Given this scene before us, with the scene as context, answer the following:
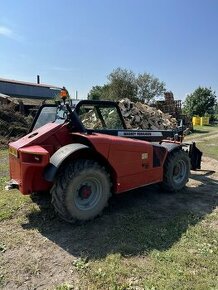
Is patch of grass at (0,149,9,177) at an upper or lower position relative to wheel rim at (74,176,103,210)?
lower

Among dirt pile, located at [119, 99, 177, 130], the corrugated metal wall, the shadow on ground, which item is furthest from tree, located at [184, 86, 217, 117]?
the shadow on ground

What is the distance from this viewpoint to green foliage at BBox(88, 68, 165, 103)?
36500 millimetres

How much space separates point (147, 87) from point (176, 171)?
33251 mm

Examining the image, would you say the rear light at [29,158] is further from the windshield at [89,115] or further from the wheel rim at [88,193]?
the windshield at [89,115]

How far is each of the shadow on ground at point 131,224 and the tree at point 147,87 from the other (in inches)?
1289

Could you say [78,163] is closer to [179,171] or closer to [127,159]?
[127,159]

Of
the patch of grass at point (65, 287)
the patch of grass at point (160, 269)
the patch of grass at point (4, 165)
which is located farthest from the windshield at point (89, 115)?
the patch of grass at point (65, 287)

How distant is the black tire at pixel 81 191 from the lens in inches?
177

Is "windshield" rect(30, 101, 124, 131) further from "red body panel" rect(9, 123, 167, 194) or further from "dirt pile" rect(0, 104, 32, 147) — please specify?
"dirt pile" rect(0, 104, 32, 147)

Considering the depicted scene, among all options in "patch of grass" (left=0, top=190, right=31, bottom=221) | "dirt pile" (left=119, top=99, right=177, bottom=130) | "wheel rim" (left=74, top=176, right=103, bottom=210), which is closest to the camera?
"wheel rim" (left=74, top=176, right=103, bottom=210)

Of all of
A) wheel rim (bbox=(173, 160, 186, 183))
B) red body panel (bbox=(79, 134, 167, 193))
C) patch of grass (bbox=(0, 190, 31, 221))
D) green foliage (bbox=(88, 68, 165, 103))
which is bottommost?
patch of grass (bbox=(0, 190, 31, 221))

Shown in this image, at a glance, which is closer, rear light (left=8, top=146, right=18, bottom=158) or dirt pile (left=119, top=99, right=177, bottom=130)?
rear light (left=8, top=146, right=18, bottom=158)

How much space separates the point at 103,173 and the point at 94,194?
0.38 m

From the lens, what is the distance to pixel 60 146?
16.2 feet
